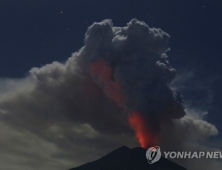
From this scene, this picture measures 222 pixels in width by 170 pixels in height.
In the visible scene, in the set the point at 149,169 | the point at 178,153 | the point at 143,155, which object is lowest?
the point at 178,153

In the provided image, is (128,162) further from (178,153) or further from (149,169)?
(178,153)

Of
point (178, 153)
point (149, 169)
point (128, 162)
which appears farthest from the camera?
point (128, 162)

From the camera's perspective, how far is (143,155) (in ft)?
439

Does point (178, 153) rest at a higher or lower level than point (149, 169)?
lower

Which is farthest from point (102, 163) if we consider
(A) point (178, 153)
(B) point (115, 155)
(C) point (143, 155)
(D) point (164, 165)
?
(A) point (178, 153)

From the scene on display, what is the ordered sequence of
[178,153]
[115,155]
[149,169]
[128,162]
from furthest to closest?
[115,155] → [128,162] → [149,169] → [178,153]

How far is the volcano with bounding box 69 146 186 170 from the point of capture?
125 m

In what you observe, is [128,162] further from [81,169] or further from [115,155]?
[81,169]

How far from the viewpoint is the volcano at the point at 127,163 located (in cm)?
12494

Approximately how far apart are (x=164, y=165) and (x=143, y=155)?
11.7 m

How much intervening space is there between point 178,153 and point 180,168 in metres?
69.8

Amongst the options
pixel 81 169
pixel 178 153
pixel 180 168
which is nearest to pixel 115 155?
pixel 81 169

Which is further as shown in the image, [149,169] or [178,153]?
[149,169]

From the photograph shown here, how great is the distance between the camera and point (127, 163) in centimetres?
12925
